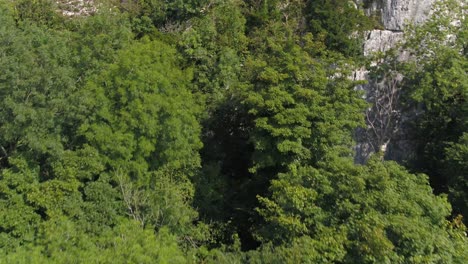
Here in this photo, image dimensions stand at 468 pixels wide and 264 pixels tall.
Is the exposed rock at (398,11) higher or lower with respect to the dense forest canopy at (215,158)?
higher

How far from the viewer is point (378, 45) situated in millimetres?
28891

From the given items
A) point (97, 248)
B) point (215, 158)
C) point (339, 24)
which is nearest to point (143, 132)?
point (97, 248)

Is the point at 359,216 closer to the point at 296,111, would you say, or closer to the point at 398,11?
the point at 296,111

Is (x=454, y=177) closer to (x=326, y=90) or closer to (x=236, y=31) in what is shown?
(x=326, y=90)

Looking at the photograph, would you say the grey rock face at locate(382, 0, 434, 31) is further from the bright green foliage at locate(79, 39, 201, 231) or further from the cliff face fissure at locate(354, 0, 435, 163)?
the bright green foliage at locate(79, 39, 201, 231)

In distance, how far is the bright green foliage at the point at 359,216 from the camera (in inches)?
547

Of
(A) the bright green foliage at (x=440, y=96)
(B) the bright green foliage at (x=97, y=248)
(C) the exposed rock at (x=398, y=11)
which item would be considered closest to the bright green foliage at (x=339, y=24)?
(C) the exposed rock at (x=398, y=11)

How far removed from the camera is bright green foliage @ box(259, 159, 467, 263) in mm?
13898

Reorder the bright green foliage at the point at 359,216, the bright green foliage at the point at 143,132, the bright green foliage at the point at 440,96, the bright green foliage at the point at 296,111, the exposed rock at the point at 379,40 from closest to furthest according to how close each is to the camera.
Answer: the bright green foliage at the point at 359,216 → the bright green foliage at the point at 143,132 → the bright green foliage at the point at 296,111 → the bright green foliage at the point at 440,96 → the exposed rock at the point at 379,40

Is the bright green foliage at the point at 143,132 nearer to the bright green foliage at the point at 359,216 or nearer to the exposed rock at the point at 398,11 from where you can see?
the bright green foliage at the point at 359,216

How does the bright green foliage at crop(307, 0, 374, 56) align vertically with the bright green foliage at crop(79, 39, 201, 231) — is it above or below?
above

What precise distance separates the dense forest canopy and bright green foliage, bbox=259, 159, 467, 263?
0.06 m

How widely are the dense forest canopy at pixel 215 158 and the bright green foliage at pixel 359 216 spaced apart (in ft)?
0.18

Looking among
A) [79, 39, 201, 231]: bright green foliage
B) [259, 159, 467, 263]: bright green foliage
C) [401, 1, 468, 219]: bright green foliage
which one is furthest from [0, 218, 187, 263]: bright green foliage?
[401, 1, 468, 219]: bright green foliage
